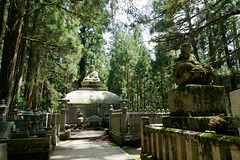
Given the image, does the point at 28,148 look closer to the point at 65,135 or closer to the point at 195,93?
the point at 195,93

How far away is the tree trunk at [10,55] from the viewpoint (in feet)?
21.4

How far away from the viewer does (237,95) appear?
2.12 m

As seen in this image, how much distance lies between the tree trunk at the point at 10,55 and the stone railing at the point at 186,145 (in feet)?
17.8

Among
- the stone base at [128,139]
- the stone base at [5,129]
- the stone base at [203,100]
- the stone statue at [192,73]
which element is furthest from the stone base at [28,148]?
the stone statue at [192,73]

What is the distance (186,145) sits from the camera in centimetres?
271

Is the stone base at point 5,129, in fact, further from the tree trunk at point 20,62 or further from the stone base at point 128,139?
the tree trunk at point 20,62

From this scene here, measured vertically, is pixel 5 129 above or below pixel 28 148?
above

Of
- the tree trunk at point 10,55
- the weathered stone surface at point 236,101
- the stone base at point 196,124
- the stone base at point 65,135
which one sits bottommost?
the stone base at point 65,135

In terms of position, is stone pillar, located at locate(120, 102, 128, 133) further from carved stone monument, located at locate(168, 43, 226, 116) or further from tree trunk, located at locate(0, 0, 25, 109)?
tree trunk, located at locate(0, 0, 25, 109)

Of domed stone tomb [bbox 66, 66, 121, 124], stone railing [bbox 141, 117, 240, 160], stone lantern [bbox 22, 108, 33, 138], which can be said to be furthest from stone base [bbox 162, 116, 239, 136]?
domed stone tomb [bbox 66, 66, 121, 124]

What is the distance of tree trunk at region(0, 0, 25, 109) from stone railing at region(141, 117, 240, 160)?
543 centimetres

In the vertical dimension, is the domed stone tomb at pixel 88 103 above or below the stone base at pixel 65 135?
above

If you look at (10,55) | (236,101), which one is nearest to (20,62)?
(10,55)

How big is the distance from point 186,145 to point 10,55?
7.04 m
